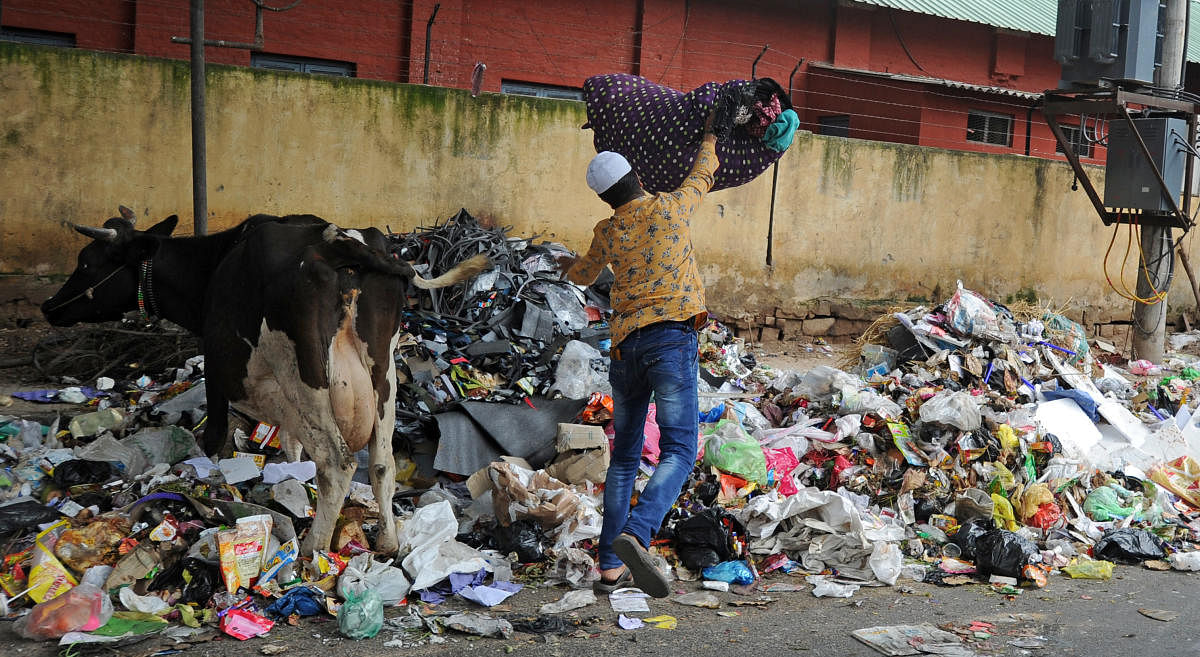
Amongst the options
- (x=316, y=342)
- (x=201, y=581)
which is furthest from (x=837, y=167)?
(x=201, y=581)

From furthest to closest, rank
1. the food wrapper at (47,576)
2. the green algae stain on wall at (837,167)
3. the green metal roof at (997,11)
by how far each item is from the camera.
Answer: the green metal roof at (997,11) < the green algae stain on wall at (837,167) < the food wrapper at (47,576)

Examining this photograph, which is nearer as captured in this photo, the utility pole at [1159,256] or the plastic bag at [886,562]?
the plastic bag at [886,562]

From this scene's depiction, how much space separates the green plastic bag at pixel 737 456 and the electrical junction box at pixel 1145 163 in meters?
6.00

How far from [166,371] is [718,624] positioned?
15.5 ft

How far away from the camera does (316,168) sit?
8.64 metres

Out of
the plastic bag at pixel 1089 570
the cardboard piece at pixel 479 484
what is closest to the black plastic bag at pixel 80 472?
the cardboard piece at pixel 479 484

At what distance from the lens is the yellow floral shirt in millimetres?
3891

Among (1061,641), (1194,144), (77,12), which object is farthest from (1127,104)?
(77,12)

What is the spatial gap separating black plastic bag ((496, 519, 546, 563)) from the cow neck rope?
2.29m

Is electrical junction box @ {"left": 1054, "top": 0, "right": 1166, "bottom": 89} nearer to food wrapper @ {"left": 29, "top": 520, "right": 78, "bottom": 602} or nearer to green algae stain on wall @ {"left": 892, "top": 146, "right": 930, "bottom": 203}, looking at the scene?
green algae stain on wall @ {"left": 892, "top": 146, "right": 930, "bottom": 203}

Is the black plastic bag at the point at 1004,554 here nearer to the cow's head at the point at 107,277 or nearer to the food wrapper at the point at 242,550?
the food wrapper at the point at 242,550

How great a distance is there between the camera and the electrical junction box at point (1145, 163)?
9.26 metres

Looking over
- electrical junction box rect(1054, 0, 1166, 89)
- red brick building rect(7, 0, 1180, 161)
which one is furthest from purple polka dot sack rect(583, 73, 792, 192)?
red brick building rect(7, 0, 1180, 161)

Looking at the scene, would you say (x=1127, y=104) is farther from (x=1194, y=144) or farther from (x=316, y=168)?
(x=316, y=168)
